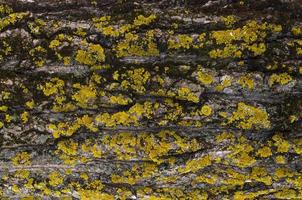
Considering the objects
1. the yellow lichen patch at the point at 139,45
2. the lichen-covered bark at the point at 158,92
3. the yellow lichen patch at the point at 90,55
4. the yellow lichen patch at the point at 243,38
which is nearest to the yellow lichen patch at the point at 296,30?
the lichen-covered bark at the point at 158,92

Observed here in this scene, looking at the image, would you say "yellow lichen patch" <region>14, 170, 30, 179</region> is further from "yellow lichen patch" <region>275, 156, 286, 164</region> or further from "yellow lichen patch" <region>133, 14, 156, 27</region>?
"yellow lichen patch" <region>275, 156, 286, 164</region>

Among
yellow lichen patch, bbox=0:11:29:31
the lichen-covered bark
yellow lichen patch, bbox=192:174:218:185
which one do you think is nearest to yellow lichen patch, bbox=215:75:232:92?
the lichen-covered bark

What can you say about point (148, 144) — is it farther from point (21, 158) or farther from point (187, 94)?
point (21, 158)

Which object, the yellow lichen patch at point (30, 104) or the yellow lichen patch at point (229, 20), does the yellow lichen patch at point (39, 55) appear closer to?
the yellow lichen patch at point (30, 104)

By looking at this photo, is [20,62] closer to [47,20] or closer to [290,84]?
[47,20]

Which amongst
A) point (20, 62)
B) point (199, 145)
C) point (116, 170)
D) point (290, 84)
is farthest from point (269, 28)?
point (20, 62)

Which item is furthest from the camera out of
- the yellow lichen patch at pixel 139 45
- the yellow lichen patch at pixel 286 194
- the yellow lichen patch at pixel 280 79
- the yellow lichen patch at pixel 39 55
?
the yellow lichen patch at pixel 286 194
